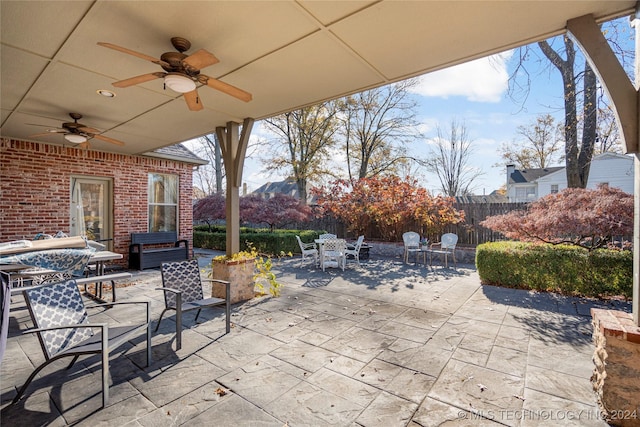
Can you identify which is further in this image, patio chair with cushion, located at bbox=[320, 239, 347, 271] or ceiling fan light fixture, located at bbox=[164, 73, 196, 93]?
patio chair with cushion, located at bbox=[320, 239, 347, 271]

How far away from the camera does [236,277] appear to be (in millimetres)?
4656

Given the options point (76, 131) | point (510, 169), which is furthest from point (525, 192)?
point (76, 131)

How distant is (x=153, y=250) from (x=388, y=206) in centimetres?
721

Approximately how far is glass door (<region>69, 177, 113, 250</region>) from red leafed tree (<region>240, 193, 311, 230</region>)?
12.7 feet

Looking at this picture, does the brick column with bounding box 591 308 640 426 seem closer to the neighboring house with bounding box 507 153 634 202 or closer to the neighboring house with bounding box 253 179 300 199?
the neighboring house with bounding box 507 153 634 202

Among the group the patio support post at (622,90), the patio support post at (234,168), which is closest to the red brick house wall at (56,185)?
the patio support post at (234,168)

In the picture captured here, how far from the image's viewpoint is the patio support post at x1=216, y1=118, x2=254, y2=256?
15.6 ft

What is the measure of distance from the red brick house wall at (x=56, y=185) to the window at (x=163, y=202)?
0.71 feet

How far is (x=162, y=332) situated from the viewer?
347 centimetres

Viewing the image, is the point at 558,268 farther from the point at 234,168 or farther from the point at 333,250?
the point at 234,168

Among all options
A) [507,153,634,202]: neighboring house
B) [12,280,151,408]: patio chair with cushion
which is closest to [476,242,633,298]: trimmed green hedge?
[12,280,151,408]: patio chair with cushion

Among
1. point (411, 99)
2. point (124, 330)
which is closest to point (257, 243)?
point (124, 330)

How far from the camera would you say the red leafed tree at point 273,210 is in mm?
10086

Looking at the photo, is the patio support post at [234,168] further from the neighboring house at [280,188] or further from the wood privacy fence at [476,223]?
the neighboring house at [280,188]
